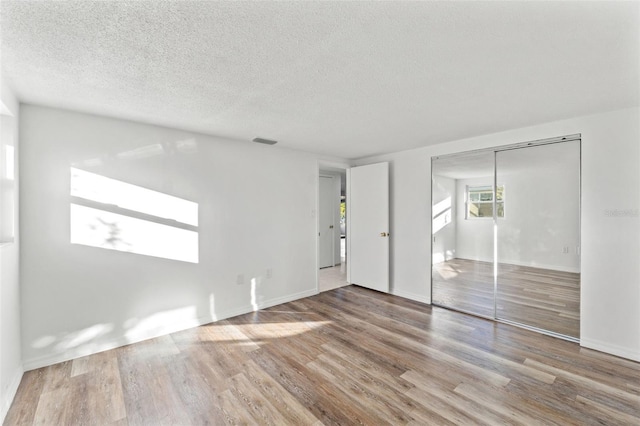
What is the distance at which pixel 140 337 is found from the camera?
300cm

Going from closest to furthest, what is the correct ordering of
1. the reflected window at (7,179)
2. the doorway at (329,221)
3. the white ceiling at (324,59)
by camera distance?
the white ceiling at (324,59) → the reflected window at (7,179) → the doorway at (329,221)

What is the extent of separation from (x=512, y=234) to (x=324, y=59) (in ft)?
10.6

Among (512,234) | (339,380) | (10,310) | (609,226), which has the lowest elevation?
(339,380)

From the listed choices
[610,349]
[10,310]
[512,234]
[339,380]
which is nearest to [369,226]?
[512,234]

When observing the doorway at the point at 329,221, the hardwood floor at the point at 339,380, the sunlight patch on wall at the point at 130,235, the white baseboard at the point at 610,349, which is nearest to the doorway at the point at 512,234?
the white baseboard at the point at 610,349

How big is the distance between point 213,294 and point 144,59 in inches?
109

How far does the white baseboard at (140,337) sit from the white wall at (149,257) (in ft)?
0.03

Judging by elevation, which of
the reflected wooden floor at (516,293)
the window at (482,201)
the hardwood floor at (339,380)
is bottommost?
the hardwood floor at (339,380)

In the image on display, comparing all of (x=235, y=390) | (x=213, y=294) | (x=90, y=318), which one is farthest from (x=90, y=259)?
(x=235, y=390)

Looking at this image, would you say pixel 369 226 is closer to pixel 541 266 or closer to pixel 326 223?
pixel 326 223

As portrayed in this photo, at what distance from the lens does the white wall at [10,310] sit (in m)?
1.96

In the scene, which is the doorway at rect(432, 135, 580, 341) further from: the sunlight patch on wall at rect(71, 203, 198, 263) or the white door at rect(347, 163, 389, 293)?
the sunlight patch on wall at rect(71, 203, 198, 263)

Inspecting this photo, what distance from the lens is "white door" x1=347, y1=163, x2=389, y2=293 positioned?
4.69 meters

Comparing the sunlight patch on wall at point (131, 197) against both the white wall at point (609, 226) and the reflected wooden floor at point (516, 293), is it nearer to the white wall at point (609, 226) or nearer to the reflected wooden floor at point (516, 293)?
the reflected wooden floor at point (516, 293)
